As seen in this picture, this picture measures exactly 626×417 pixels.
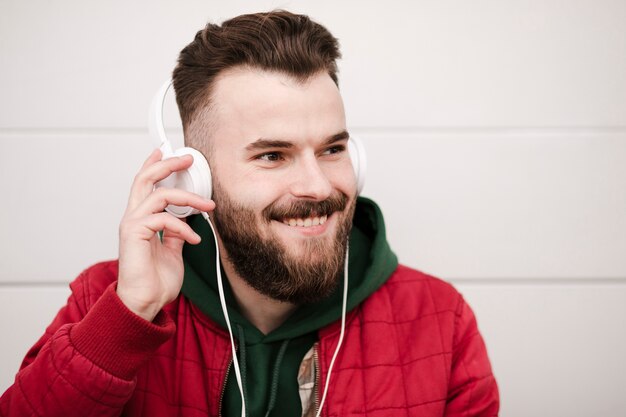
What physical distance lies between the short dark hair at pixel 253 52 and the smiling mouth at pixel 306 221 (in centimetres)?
32

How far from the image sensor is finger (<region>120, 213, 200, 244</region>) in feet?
3.87

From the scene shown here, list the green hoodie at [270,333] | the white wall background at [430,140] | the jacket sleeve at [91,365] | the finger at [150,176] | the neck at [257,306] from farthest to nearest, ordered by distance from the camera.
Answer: the white wall background at [430,140] → the neck at [257,306] → the green hoodie at [270,333] → the finger at [150,176] → the jacket sleeve at [91,365]

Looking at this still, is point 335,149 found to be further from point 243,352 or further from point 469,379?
point 469,379

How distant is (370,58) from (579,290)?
39.3 inches

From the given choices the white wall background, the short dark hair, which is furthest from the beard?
the white wall background

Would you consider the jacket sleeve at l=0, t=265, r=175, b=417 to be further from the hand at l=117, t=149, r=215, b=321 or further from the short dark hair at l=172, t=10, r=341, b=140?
the short dark hair at l=172, t=10, r=341, b=140

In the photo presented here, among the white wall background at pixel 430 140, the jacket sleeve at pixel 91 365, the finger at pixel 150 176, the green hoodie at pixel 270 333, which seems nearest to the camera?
the jacket sleeve at pixel 91 365

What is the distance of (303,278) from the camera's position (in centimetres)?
130

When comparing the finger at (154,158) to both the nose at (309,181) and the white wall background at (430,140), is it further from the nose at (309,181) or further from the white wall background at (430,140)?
the white wall background at (430,140)

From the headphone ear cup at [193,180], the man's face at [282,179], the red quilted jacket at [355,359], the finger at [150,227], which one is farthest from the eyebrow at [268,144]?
the red quilted jacket at [355,359]

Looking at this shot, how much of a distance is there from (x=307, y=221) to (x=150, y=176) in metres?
0.36

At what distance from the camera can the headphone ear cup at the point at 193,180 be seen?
1.25m

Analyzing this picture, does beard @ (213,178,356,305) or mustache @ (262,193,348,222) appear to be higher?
mustache @ (262,193,348,222)

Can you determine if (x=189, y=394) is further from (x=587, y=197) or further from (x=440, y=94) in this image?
(x=587, y=197)
